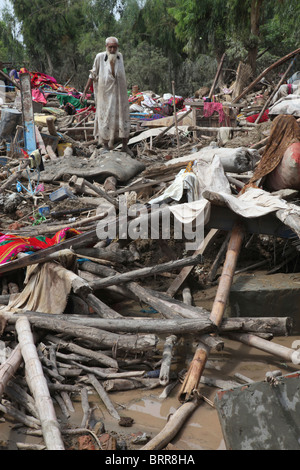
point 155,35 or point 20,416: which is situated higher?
point 155,35

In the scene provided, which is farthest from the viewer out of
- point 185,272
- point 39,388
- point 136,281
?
point 136,281

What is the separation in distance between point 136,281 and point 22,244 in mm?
1517

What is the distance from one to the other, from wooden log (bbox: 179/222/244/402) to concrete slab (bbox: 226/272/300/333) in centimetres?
43

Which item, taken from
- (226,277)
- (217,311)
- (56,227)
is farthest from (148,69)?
(217,311)

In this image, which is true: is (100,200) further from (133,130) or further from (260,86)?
(260,86)

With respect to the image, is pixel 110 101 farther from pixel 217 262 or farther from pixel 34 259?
pixel 34 259

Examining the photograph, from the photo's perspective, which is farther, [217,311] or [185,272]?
[185,272]

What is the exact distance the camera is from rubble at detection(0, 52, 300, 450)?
3955 mm

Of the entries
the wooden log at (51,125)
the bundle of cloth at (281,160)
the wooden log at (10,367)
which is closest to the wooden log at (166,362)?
the wooden log at (10,367)

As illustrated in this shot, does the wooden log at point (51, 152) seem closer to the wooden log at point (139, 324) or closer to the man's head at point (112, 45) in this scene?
the man's head at point (112, 45)

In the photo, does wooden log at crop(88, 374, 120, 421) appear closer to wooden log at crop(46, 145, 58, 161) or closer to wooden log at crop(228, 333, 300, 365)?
wooden log at crop(228, 333, 300, 365)

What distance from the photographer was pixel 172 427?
3.48 metres

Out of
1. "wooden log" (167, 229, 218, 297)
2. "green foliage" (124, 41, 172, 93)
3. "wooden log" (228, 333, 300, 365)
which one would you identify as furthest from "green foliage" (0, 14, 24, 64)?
"wooden log" (228, 333, 300, 365)

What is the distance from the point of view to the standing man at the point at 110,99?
32.8ft
